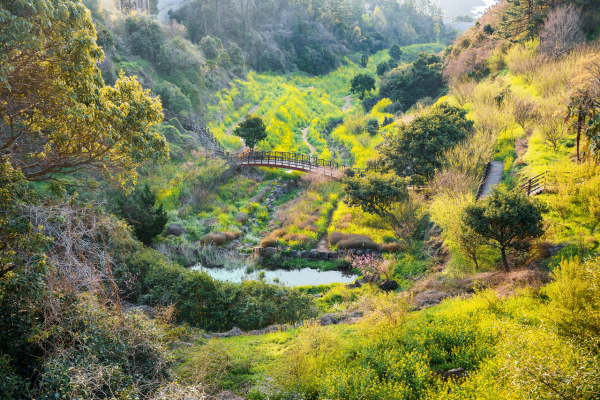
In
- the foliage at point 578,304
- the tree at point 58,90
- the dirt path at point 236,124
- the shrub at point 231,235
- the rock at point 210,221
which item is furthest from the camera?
the dirt path at point 236,124

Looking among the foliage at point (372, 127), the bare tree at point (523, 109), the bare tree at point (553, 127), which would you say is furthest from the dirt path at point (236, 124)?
the bare tree at point (553, 127)

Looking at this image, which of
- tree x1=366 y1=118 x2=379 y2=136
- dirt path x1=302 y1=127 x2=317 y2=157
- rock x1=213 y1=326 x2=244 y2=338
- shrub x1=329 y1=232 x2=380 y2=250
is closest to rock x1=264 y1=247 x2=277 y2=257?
shrub x1=329 y1=232 x2=380 y2=250

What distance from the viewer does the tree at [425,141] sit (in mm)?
23891

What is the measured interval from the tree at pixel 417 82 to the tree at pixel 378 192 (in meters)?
28.7

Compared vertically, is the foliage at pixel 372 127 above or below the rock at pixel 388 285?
above

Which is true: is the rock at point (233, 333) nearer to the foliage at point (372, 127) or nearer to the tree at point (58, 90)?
the tree at point (58, 90)

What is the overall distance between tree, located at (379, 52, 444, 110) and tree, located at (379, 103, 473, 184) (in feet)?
74.1

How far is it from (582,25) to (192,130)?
119 ft

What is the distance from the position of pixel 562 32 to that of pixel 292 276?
29.8 meters

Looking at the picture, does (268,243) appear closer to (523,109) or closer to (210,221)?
(210,221)

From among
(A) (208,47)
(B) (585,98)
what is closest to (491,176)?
(B) (585,98)

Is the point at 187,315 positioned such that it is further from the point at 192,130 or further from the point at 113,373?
the point at 192,130

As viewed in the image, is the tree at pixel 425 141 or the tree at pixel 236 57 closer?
the tree at pixel 425 141

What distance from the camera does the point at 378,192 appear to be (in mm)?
21453
